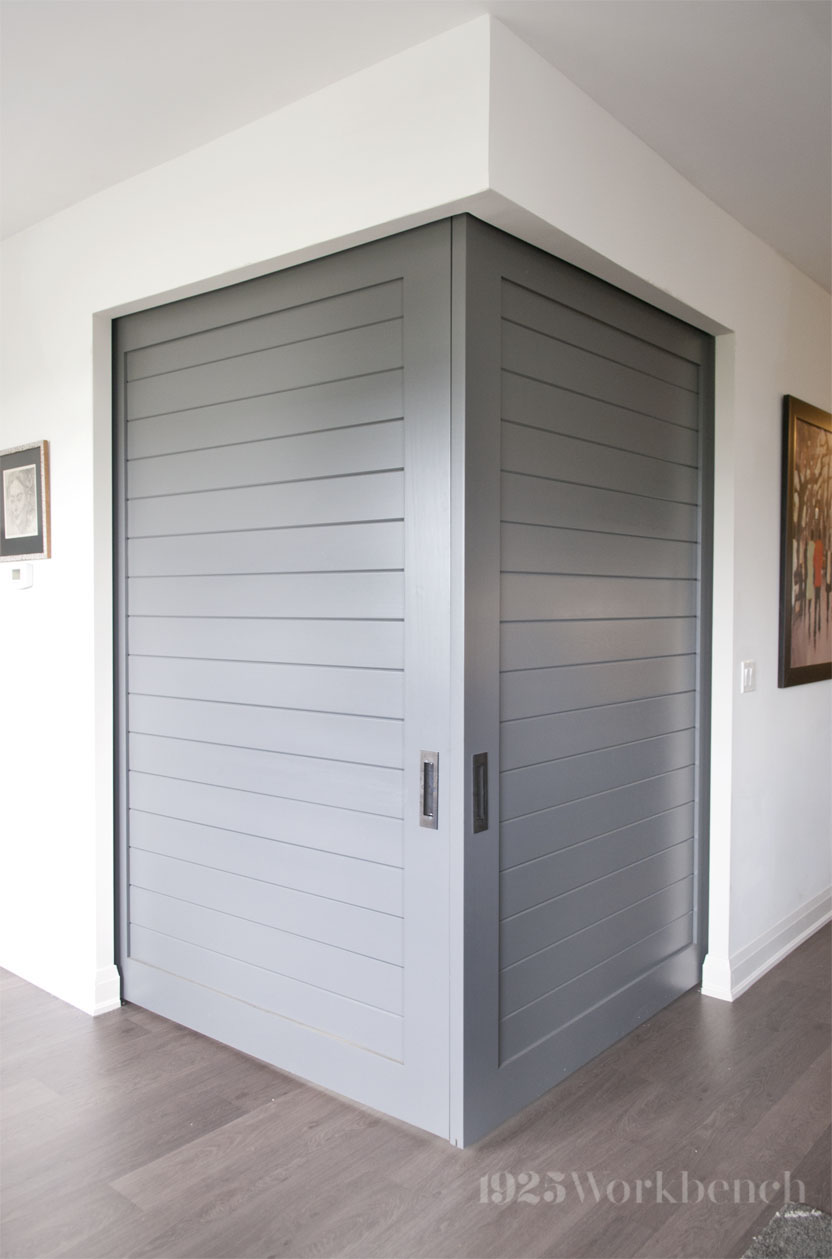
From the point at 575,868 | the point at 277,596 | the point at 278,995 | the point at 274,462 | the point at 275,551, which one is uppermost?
the point at 274,462

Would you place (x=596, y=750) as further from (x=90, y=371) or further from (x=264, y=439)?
(x=90, y=371)

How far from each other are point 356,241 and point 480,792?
4.57 feet

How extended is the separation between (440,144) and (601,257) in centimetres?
56

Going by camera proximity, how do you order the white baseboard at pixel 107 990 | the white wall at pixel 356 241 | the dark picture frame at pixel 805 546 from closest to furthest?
the white wall at pixel 356 241 → the white baseboard at pixel 107 990 → the dark picture frame at pixel 805 546

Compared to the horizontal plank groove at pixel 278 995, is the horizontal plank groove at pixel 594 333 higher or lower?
higher

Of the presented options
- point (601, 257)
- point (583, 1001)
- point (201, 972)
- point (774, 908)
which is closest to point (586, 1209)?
point (583, 1001)

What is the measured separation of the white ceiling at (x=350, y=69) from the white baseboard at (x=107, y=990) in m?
2.48

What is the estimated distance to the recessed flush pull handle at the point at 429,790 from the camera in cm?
221

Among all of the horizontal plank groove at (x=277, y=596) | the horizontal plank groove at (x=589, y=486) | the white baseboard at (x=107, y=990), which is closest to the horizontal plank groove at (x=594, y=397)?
the horizontal plank groove at (x=589, y=486)

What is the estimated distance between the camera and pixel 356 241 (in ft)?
7.55

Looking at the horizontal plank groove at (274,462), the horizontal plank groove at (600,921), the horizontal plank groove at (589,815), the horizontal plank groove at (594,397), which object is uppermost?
the horizontal plank groove at (594,397)

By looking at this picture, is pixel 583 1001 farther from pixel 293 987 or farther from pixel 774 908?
pixel 774 908

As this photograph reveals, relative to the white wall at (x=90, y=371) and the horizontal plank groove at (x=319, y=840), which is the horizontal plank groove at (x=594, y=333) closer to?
the white wall at (x=90, y=371)

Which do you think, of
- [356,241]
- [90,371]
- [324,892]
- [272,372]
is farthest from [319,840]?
[90,371]
